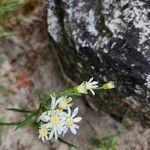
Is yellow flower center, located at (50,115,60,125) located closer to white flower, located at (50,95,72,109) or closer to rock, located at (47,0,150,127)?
white flower, located at (50,95,72,109)

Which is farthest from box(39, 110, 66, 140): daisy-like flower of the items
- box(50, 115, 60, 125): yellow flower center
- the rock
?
the rock

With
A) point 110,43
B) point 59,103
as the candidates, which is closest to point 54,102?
point 59,103

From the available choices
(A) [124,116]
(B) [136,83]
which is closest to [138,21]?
(B) [136,83]

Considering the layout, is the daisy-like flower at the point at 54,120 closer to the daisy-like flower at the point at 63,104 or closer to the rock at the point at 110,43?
the daisy-like flower at the point at 63,104

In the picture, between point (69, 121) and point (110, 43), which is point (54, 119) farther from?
point (110, 43)

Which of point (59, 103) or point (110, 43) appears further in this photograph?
point (110, 43)

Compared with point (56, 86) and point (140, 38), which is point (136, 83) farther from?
point (56, 86)
